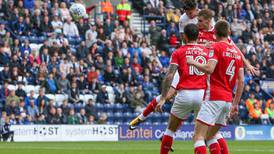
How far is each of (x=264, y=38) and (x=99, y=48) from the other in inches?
407

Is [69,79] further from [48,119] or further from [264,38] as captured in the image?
[264,38]

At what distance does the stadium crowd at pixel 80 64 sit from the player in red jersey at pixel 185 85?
16.1 meters

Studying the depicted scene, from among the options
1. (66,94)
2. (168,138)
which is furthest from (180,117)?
(66,94)

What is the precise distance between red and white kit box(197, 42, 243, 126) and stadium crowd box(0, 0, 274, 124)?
1777cm

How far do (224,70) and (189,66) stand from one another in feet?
5.07

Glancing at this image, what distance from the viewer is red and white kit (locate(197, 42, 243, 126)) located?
13.5 metres

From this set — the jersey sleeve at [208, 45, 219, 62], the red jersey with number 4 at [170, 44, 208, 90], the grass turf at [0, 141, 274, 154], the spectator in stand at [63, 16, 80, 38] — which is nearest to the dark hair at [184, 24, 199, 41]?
the red jersey with number 4 at [170, 44, 208, 90]

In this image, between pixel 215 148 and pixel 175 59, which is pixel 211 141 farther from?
pixel 175 59

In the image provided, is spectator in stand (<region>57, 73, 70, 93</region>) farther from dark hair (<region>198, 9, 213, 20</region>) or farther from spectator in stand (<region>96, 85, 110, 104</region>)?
dark hair (<region>198, 9, 213, 20</region>)

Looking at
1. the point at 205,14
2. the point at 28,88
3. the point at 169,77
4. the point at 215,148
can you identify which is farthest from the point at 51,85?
the point at 215,148

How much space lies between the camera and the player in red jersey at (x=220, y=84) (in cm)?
1343

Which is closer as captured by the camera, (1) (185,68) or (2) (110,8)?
(1) (185,68)

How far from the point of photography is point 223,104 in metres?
13.6

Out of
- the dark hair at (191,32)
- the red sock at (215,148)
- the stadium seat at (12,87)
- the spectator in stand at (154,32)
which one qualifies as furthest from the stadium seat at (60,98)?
the red sock at (215,148)
